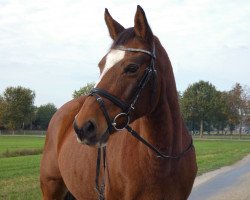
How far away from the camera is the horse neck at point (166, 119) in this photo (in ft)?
10.6

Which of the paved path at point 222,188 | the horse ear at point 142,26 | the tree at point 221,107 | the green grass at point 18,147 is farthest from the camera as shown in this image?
the tree at point 221,107

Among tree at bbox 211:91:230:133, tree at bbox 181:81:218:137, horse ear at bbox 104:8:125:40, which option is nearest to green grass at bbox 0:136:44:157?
horse ear at bbox 104:8:125:40

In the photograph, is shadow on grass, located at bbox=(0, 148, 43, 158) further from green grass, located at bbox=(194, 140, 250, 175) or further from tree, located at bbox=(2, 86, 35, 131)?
tree, located at bbox=(2, 86, 35, 131)

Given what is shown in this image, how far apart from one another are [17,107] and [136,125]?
297 ft

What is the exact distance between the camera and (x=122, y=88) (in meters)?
2.90

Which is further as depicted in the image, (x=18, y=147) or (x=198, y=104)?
(x=198, y=104)

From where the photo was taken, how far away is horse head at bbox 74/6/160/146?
273 cm

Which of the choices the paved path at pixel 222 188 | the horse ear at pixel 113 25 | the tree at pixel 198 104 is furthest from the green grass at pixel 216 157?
the tree at pixel 198 104

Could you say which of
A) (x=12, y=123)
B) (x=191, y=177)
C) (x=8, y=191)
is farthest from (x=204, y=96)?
(x=191, y=177)

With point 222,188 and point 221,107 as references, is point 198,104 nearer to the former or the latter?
point 221,107

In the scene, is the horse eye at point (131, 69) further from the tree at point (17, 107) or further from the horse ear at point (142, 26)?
the tree at point (17, 107)

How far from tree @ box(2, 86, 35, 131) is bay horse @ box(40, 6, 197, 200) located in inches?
3476

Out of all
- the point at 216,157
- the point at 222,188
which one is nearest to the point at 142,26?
the point at 222,188

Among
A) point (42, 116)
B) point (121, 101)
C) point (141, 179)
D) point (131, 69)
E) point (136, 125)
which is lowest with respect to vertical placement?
point (141, 179)
